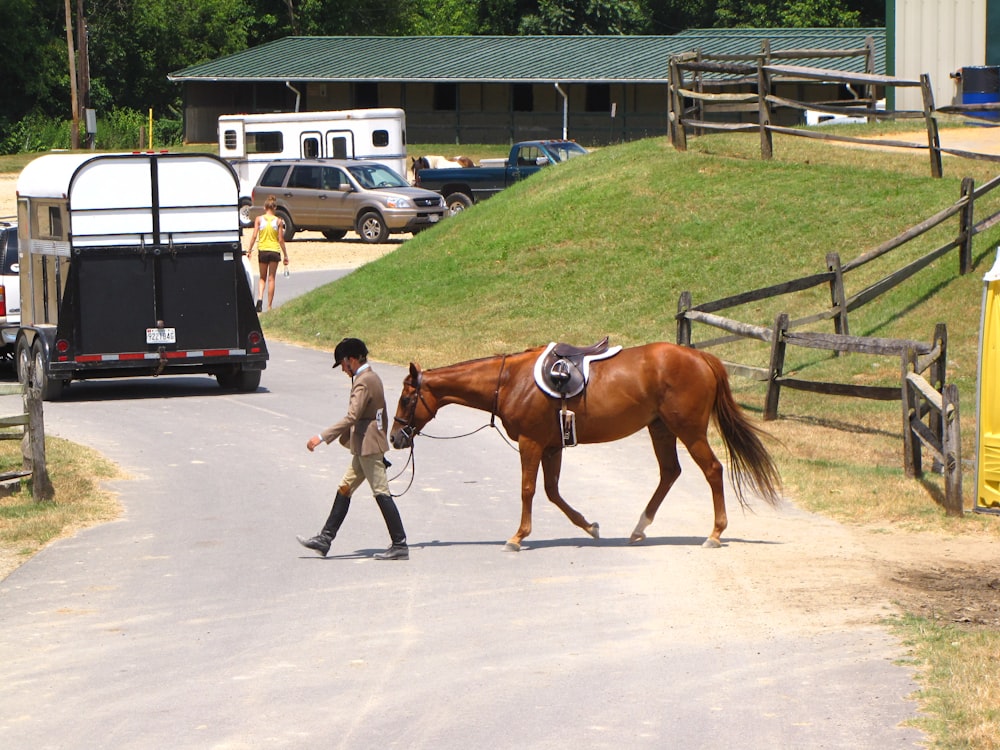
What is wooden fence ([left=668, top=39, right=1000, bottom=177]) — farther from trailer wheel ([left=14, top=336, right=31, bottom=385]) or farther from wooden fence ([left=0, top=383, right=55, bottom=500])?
wooden fence ([left=0, top=383, right=55, bottom=500])

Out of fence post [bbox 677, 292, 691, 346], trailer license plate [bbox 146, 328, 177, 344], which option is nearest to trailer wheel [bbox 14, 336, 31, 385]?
trailer license plate [bbox 146, 328, 177, 344]

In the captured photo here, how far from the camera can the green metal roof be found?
2189 inches

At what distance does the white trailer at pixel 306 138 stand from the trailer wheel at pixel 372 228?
6.36 metres

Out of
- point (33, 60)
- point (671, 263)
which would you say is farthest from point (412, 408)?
point (33, 60)

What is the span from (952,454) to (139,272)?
984cm

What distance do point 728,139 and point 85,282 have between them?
1408 cm

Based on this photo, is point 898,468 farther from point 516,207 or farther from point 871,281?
point 516,207

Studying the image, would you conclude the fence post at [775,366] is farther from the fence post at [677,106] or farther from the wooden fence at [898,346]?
the fence post at [677,106]

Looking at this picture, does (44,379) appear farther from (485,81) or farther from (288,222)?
(485,81)

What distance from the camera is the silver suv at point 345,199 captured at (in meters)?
35.9

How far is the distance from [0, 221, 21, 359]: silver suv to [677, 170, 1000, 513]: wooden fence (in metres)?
8.84

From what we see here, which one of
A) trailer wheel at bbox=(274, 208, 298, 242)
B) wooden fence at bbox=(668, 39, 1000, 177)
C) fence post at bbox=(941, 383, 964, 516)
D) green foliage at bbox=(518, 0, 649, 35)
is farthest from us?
green foliage at bbox=(518, 0, 649, 35)

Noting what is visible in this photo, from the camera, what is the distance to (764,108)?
79.3ft

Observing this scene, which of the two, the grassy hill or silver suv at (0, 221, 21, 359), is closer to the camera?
the grassy hill
